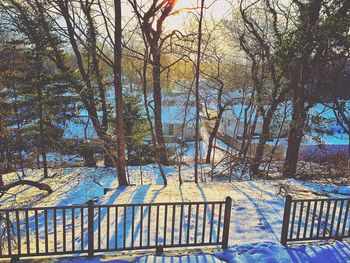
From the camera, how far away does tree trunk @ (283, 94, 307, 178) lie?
1163 cm

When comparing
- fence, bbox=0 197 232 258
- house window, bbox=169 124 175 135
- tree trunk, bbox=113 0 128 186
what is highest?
tree trunk, bbox=113 0 128 186

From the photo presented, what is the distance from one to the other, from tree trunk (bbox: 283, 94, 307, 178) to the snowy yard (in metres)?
3.37

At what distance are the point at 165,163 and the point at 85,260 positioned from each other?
11098 millimetres

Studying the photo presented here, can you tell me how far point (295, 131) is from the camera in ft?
39.2

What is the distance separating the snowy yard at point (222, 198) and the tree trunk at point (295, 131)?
337cm

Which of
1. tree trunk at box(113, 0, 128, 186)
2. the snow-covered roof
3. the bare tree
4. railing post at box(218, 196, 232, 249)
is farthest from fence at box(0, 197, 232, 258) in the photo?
the snow-covered roof

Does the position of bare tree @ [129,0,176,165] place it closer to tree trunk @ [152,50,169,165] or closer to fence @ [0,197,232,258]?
tree trunk @ [152,50,169,165]

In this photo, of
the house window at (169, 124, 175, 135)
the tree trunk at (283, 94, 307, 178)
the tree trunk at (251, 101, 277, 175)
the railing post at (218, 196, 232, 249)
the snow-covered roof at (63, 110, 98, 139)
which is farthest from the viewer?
the house window at (169, 124, 175, 135)

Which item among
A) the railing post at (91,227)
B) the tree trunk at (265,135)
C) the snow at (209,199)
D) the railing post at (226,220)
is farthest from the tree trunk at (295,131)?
the railing post at (91,227)

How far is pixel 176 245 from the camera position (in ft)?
14.2

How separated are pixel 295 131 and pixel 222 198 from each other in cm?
637

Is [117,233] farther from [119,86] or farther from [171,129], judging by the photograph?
[171,129]

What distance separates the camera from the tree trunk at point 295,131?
1163 centimetres

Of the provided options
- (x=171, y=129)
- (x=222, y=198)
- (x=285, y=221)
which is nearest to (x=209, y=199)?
(x=222, y=198)
